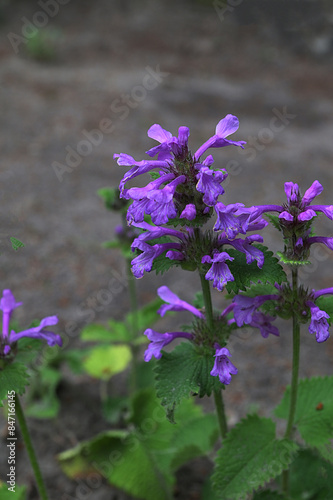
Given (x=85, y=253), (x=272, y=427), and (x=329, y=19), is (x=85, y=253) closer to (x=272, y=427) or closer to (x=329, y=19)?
(x=272, y=427)

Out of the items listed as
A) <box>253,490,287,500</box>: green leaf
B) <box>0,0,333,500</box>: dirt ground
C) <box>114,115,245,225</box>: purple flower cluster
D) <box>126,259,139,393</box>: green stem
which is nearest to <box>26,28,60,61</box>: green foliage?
<box>0,0,333,500</box>: dirt ground

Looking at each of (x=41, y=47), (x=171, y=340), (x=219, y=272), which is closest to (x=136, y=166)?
(x=219, y=272)

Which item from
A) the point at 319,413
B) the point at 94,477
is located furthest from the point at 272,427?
the point at 94,477

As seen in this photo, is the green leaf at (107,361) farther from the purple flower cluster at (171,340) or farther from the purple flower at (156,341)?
the purple flower at (156,341)

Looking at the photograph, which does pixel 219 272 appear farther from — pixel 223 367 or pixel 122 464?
pixel 122 464

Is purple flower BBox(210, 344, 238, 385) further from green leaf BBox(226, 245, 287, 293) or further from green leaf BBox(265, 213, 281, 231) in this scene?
green leaf BBox(265, 213, 281, 231)

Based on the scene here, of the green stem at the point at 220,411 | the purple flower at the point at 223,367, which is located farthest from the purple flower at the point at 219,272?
the green stem at the point at 220,411
